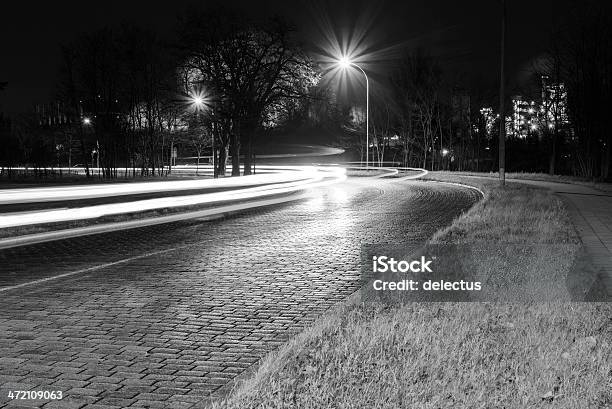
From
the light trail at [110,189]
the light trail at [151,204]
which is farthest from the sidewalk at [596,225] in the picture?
the light trail at [110,189]

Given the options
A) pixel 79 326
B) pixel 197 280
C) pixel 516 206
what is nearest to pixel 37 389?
pixel 79 326

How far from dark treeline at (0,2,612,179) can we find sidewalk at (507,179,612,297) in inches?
653

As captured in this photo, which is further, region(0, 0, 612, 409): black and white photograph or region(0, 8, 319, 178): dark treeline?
region(0, 8, 319, 178): dark treeline

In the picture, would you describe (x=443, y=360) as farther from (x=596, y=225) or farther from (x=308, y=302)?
(x=596, y=225)

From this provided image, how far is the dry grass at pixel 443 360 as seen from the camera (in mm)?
4438

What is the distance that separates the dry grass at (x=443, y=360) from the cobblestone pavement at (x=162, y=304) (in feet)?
1.70

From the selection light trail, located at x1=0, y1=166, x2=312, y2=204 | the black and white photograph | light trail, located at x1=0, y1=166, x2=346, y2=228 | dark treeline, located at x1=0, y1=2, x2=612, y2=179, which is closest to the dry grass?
the black and white photograph

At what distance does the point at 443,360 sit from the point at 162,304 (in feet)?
12.6

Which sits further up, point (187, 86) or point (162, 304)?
point (187, 86)

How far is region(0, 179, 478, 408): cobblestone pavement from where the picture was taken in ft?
16.9

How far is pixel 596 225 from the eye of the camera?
15039 mm

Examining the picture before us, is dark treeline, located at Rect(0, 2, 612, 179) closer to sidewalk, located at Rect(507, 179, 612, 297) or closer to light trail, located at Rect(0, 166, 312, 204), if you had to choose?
light trail, located at Rect(0, 166, 312, 204)

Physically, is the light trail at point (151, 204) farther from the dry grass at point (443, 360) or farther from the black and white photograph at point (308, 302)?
the dry grass at point (443, 360)

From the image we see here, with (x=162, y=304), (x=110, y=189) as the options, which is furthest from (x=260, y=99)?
(x=162, y=304)
